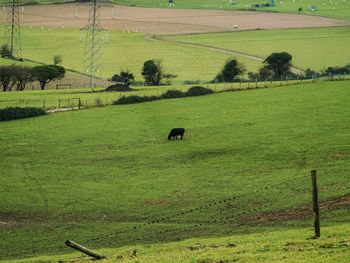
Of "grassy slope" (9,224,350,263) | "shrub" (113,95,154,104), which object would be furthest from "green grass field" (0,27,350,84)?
"grassy slope" (9,224,350,263)

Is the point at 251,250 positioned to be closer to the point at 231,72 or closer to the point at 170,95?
the point at 170,95

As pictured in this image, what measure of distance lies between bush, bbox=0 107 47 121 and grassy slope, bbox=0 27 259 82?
31.8 meters

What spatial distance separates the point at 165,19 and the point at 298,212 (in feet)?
419

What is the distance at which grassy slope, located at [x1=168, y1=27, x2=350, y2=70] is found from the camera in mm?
109125

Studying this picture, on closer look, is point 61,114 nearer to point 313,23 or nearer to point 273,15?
point 313,23

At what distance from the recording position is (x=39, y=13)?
16975 cm

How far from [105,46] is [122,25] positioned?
27.1 m

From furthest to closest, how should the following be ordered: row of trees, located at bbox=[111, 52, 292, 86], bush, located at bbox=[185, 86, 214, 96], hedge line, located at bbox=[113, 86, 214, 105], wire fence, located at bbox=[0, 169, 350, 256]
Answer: row of trees, located at bbox=[111, 52, 292, 86], bush, located at bbox=[185, 86, 214, 96], hedge line, located at bbox=[113, 86, 214, 105], wire fence, located at bbox=[0, 169, 350, 256]

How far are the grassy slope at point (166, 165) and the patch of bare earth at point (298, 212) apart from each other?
839 millimetres

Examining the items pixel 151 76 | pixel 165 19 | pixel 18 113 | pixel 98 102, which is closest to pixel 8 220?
pixel 18 113

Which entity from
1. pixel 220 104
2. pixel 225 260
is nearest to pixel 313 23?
pixel 220 104

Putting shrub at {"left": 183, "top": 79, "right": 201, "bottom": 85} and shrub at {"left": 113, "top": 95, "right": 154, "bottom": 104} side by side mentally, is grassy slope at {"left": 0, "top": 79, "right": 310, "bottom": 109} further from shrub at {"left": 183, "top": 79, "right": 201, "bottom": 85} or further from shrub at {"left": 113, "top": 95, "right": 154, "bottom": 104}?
shrub at {"left": 183, "top": 79, "right": 201, "bottom": 85}

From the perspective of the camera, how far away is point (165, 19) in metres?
162

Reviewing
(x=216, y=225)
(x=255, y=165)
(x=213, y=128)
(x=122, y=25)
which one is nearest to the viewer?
(x=216, y=225)
